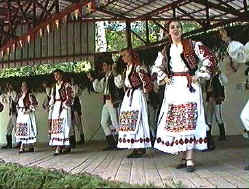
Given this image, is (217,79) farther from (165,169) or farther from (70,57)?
(70,57)

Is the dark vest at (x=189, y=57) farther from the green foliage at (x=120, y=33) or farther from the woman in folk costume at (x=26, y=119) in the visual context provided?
the green foliage at (x=120, y=33)

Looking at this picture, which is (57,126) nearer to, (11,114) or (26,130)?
(26,130)

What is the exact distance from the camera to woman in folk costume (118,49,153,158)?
639 centimetres

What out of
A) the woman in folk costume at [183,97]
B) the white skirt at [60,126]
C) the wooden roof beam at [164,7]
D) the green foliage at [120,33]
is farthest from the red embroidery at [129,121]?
the green foliage at [120,33]

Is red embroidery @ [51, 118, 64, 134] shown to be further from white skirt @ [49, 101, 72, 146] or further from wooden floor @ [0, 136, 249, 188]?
wooden floor @ [0, 136, 249, 188]

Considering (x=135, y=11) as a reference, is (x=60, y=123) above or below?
below

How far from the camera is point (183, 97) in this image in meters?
4.88

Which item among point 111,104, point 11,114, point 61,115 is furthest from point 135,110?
point 11,114

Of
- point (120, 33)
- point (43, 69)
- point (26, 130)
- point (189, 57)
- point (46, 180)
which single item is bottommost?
point (46, 180)

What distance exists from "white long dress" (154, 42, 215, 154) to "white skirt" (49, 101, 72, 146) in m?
3.27

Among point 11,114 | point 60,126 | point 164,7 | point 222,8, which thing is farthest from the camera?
point 11,114

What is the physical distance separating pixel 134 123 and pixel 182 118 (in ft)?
5.45

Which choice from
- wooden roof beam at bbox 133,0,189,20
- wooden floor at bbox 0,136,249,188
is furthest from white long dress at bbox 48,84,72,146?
wooden roof beam at bbox 133,0,189,20

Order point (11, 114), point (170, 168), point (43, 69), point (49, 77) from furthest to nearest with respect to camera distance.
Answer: point (43, 69), point (49, 77), point (11, 114), point (170, 168)
